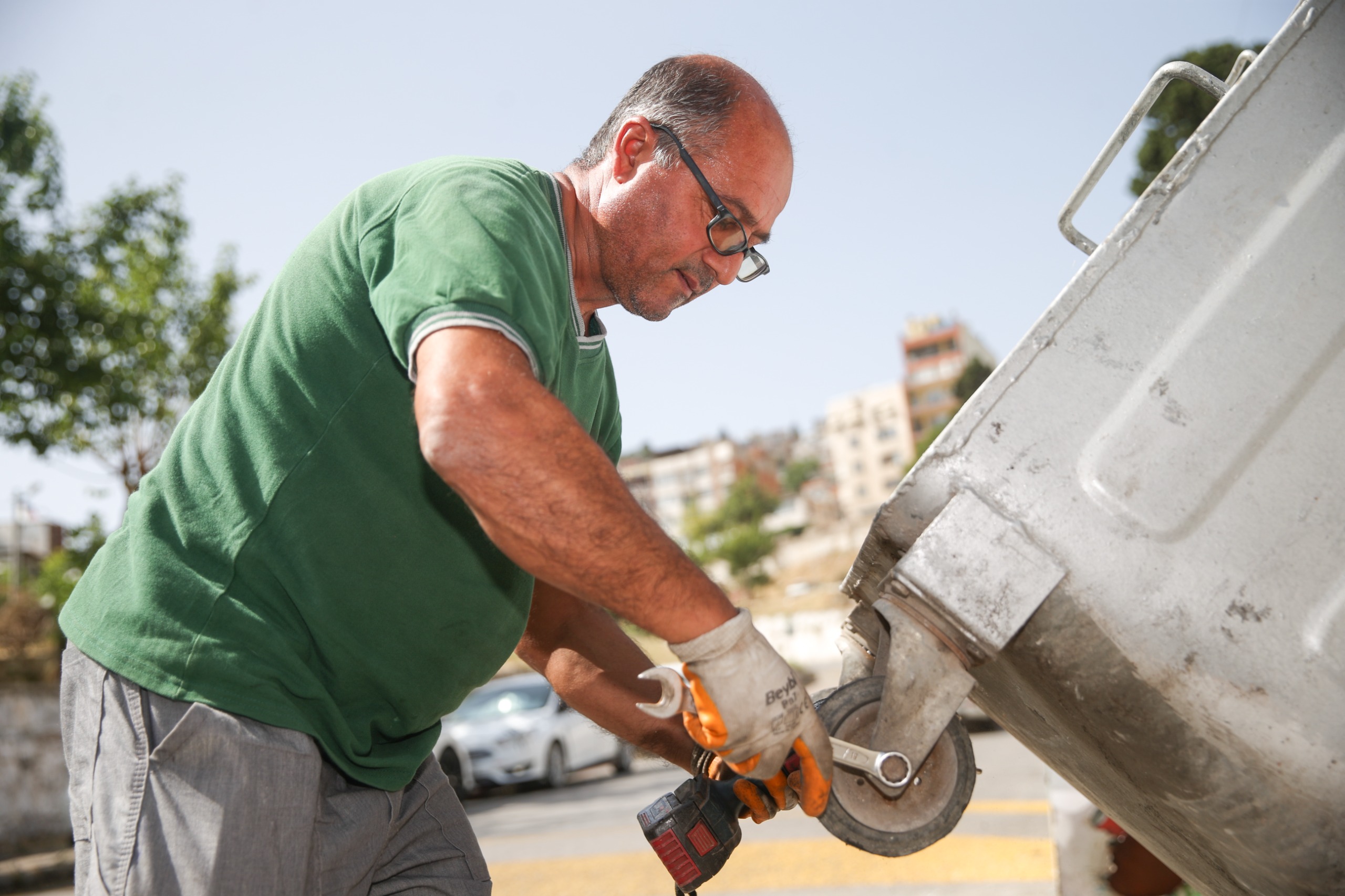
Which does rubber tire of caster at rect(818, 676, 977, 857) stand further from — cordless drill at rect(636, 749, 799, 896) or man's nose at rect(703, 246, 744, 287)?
man's nose at rect(703, 246, 744, 287)

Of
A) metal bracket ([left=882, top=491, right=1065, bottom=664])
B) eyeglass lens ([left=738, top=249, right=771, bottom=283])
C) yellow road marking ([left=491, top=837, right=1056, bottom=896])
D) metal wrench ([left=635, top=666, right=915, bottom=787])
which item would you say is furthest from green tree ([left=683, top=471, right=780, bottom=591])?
metal bracket ([left=882, top=491, right=1065, bottom=664])

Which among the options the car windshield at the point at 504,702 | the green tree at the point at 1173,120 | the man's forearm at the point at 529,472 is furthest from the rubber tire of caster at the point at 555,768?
the man's forearm at the point at 529,472

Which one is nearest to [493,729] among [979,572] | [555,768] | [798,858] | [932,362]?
[555,768]

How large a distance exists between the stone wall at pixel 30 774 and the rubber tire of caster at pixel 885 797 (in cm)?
1014

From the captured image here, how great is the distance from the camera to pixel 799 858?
5977 mm

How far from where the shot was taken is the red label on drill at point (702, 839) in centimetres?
181

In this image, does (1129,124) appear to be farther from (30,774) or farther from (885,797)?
(30,774)

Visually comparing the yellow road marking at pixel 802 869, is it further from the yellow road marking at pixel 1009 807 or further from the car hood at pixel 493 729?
the car hood at pixel 493 729

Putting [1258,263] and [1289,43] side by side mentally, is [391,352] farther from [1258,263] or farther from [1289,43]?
[1289,43]

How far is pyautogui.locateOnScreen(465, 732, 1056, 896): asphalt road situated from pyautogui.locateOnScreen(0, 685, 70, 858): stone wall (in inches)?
169

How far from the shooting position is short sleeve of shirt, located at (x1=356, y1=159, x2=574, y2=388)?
1216mm

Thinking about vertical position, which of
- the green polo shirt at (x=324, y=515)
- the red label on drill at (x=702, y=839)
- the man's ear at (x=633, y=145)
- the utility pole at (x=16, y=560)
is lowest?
the utility pole at (x=16, y=560)

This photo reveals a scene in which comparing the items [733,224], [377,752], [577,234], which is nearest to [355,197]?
[577,234]

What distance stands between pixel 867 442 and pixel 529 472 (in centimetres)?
7994
